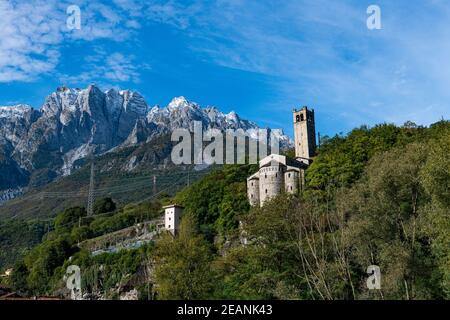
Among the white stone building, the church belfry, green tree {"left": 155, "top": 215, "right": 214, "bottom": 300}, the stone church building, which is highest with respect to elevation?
the church belfry

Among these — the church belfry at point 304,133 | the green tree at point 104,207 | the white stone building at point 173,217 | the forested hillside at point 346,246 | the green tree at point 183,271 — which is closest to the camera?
the forested hillside at point 346,246

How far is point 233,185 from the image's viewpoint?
72938 mm

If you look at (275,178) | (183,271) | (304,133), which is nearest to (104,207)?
(304,133)

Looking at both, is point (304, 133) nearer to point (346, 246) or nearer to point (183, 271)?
point (183, 271)

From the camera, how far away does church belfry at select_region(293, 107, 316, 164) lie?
79938mm

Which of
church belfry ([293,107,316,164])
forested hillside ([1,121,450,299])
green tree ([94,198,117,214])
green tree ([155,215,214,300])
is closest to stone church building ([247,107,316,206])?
church belfry ([293,107,316,164])

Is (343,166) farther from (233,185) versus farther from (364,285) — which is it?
(364,285)

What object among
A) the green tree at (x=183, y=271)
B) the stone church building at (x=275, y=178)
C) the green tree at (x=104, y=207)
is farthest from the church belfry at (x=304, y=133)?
the green tree at (x=104, y=207)

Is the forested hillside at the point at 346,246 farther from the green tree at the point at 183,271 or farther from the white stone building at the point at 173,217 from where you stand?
the white stone building at the point at 173,217

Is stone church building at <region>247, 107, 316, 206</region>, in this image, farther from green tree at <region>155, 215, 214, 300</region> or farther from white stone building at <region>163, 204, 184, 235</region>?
green tree at <region>155, 215, 214, 300</region>

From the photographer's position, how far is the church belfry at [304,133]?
79938 mm

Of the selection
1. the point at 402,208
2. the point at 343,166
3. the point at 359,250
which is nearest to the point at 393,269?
the point at 359,250
